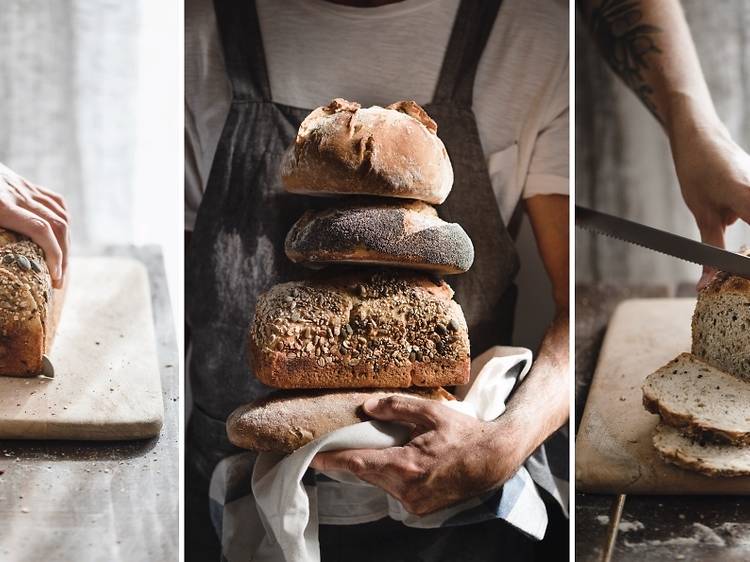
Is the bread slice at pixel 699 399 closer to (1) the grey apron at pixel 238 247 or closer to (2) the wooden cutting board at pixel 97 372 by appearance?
(1) the grey apron at pixel 238 247

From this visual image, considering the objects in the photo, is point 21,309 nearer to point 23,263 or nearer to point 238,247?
point 23,263

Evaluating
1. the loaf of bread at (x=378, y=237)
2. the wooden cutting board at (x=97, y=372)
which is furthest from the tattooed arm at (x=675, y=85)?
the wooden cutting board at (x=97, y=372)

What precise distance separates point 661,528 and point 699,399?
314mm

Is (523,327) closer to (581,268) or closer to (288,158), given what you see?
(581,268)

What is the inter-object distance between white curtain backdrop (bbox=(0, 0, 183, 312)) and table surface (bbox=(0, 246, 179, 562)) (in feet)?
1.10

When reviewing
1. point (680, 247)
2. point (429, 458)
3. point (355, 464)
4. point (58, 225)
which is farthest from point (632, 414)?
point (58, 225)

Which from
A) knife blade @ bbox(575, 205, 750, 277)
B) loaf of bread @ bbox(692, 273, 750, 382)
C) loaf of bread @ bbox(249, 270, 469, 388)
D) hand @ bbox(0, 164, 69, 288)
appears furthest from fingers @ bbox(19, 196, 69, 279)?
loaf of bread @ bbox(692, 273, 750, 382)

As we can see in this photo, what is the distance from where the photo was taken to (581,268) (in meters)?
2.20

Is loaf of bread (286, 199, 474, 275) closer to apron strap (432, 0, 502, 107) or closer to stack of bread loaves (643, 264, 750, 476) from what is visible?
apron strap (432, 0, 502, 107)

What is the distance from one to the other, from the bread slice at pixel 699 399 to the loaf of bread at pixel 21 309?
136 cm

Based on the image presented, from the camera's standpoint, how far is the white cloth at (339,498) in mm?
1534

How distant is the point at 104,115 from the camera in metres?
1.62

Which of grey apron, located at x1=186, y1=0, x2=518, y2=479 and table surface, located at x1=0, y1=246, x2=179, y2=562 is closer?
table surface, located at x1=0, y1=246, x2=179, y2=562

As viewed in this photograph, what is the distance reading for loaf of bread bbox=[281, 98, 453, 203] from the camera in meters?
1.50
